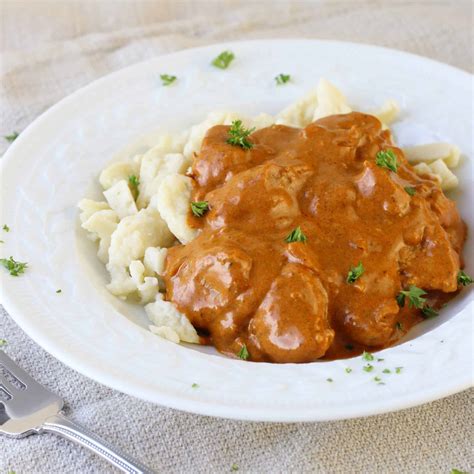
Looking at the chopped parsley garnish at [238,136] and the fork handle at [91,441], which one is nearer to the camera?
the fork handle at [91,441]

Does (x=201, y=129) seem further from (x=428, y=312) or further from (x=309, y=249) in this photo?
(x=428, y=312)

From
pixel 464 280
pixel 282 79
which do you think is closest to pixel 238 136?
pixel 282 79

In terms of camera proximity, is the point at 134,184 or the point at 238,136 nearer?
the point at 238,136

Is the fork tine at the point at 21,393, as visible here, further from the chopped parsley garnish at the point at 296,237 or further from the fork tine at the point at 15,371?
the chopped parsley garnish at the point at 296,237

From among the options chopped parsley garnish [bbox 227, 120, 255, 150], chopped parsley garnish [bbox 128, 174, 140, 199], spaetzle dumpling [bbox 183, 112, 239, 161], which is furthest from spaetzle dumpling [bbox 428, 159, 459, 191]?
chopped parsley garnish [bbox 128, 174, 140, 199]

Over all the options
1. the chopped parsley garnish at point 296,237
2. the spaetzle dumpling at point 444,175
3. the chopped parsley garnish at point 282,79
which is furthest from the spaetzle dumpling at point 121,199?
the spaetzle dumpling at point 444,175

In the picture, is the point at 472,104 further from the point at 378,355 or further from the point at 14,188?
the point at 14,188
